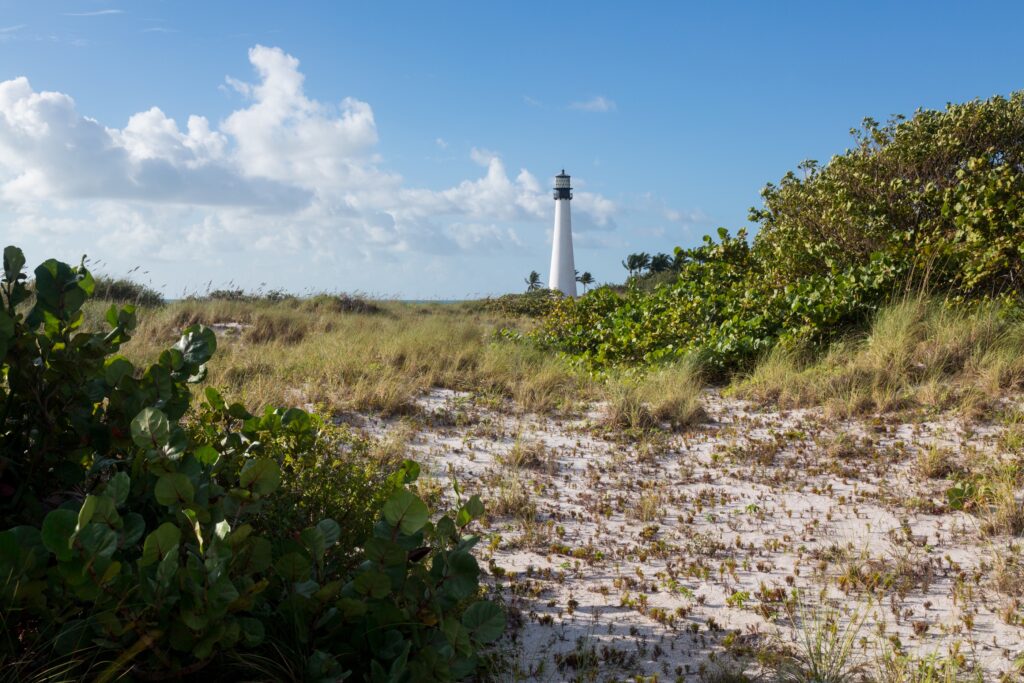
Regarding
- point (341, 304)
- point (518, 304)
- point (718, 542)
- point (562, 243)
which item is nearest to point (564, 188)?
point (562, 243)

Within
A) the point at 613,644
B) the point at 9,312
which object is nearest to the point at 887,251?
the point at 613,644

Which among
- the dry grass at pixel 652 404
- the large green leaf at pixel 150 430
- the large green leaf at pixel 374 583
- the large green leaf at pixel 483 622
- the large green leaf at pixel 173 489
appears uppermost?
the large green leaf at pixel 150 430

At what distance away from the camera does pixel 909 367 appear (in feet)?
26.2

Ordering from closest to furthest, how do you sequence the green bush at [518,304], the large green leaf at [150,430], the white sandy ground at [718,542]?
the large green leaf at [150,430] < the white sandy ground at [718,542] < the green bush at [518,304]

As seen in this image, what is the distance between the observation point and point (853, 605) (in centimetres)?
404

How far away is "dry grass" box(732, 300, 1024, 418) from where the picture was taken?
7277mm

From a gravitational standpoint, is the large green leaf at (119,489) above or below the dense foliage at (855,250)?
below

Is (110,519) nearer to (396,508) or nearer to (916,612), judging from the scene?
(396,508)

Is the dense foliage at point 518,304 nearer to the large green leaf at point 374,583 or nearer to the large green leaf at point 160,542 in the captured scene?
the large green leaf at point 374,583

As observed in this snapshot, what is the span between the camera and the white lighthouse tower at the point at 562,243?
142ft

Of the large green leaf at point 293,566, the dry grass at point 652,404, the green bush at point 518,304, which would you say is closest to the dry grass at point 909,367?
the dry grass at point 652,404

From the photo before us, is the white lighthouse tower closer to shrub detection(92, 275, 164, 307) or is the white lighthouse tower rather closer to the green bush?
the green bush

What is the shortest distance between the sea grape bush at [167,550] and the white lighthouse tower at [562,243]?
→ 40.2 m

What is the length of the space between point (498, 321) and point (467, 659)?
53.4 ft
